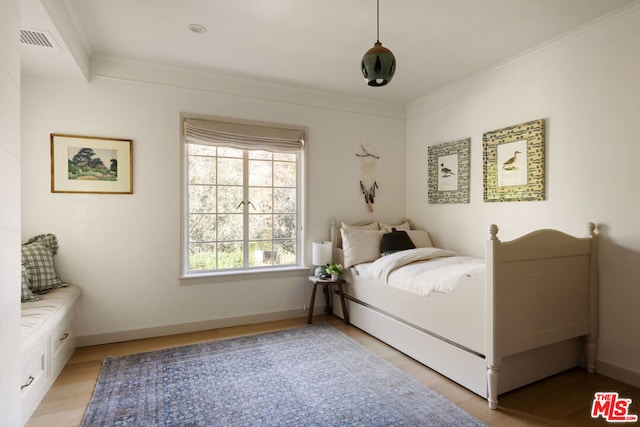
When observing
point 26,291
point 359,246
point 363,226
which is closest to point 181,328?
point 26,291

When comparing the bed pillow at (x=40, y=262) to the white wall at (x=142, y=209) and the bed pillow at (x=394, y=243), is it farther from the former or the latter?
the bed pillow at (x=394, y=243)

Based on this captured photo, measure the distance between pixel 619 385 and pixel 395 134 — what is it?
3209 mm

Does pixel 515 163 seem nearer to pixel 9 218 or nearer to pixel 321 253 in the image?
pixel 321 253

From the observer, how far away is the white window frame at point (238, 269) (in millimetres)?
3455

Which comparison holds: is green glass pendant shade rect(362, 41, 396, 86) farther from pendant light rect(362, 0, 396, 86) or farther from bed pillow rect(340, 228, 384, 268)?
bed pillow rect(340, 228, 384, 268)

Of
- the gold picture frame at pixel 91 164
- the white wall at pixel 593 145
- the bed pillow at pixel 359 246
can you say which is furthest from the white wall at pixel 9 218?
the white wall at pixel 593 145

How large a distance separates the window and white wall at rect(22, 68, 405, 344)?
16 centimetres

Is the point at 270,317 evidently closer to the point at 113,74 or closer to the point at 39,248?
the point at 39,248

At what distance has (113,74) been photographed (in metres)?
3.14

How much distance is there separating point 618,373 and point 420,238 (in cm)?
203

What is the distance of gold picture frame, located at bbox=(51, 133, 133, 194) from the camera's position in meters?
2.99

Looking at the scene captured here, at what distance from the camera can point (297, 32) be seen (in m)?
2.72

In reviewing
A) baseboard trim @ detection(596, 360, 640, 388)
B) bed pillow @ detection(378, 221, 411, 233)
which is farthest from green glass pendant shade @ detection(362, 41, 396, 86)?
baseboard trim @ detection(596, 360, 640, 388)

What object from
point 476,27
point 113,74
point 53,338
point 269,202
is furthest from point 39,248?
point 476,27
